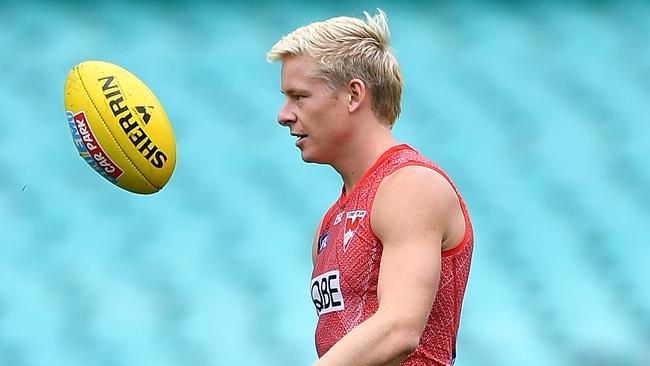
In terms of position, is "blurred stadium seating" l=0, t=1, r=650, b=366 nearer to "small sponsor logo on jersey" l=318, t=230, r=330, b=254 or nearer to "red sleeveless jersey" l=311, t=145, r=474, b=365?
"small sponsor logo on jersey" l=318, t=230, r=330, b=254

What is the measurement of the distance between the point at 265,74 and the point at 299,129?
2.06 m

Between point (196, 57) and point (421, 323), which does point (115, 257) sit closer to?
point (196, 57)

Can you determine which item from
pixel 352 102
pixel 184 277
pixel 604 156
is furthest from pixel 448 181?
pixel 604 156

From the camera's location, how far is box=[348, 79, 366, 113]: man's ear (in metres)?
2.39

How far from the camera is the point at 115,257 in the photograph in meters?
4.20

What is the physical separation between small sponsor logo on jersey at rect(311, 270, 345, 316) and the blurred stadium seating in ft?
5.77

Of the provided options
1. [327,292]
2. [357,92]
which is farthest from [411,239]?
[357,92]

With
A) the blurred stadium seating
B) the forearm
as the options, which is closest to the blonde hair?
the forearm

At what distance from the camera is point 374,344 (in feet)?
6.87

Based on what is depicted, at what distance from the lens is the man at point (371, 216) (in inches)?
83.6

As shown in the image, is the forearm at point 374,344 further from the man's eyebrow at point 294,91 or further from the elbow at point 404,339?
the man's eyebrow at point 294,91

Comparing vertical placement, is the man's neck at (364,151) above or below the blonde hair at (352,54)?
below

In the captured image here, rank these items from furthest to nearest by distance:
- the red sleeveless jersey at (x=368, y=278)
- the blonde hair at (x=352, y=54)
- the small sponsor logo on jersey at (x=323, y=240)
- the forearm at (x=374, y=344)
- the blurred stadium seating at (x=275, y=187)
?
the blurred stadium seating at (x=275, y=187) → the small sponsor logo on jersey at (x=323, y=240) → the blonde hair at (x=352, y=54) → the red sleeveless jersey at (x=368, y=278) → the forearm at (x=374, y=344)

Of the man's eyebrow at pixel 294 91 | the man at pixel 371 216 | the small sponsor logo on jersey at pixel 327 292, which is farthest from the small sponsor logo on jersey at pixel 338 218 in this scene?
the man's eyebrow at pixel 294 91
